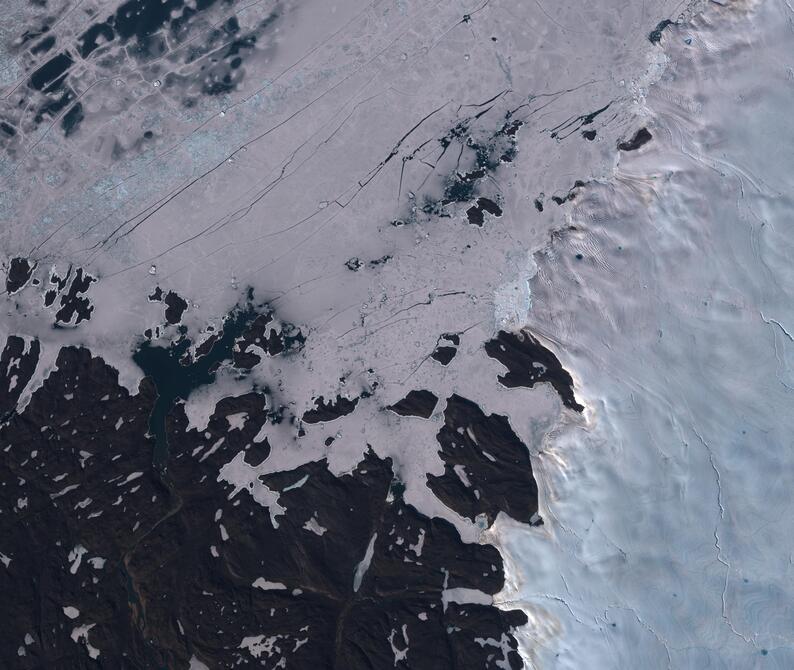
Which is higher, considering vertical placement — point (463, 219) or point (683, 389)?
point (463, 219)

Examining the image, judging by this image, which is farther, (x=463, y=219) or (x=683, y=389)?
(x=463, y=219)

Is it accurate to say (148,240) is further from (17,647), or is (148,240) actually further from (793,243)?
(793,243)

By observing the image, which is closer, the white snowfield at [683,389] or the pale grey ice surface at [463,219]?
the white snowfield at [683,389]

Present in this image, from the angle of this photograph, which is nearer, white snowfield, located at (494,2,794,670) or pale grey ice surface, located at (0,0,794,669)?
white snowfield, located at (494,2,794,670)

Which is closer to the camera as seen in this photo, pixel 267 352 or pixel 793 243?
pixel 793 243

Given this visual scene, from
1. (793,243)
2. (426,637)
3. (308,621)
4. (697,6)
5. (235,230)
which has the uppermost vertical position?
(235,230)

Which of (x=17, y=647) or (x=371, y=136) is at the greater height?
(x=371, y=136)

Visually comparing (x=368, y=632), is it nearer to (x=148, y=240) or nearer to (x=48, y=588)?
(x=48, y=588)

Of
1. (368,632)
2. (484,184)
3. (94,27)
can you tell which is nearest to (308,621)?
(368,632)
